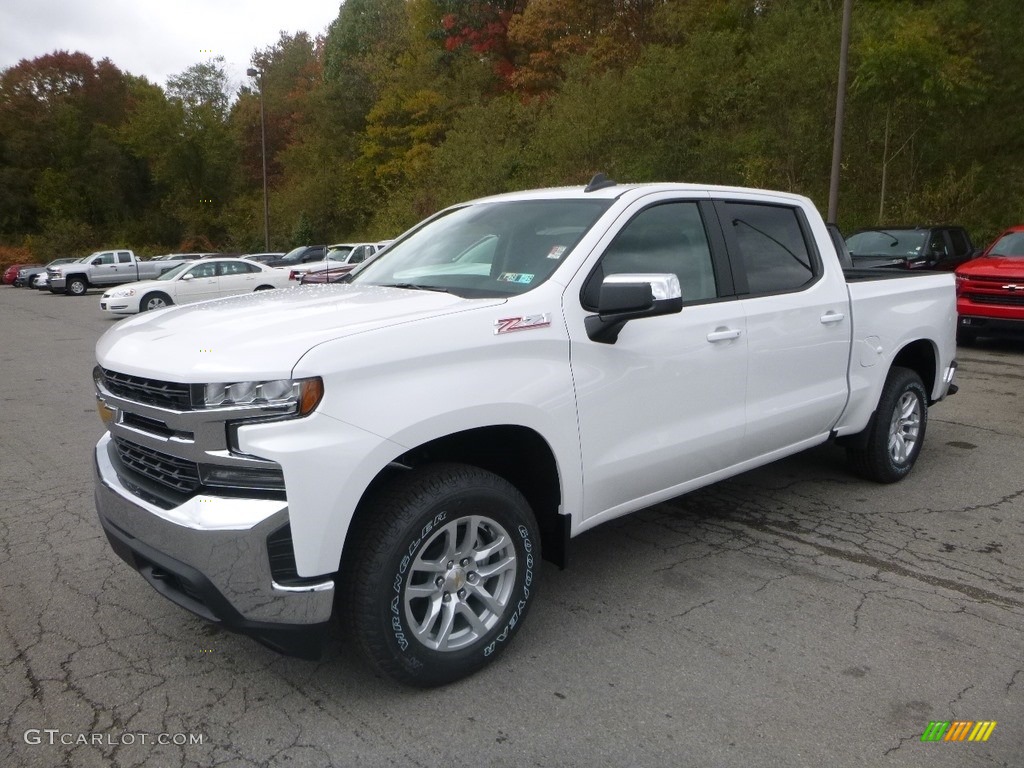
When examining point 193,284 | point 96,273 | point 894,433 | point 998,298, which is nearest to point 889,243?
point 998,298

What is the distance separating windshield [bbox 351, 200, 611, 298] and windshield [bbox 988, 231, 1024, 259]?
35.1ft

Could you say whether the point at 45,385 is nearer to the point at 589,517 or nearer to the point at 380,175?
the point at 589,517

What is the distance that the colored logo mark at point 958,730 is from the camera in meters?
2.84

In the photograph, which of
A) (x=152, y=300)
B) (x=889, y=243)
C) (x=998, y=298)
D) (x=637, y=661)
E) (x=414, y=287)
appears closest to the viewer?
(x=637, y=661)

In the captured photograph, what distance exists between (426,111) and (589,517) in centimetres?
4311

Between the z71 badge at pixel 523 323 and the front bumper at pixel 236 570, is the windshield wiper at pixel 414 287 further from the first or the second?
the front bumper at pixel 236 570

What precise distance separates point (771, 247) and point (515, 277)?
5.78 feet

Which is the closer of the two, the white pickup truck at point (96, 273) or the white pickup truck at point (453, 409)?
the white pickup truck at point (453, 409)

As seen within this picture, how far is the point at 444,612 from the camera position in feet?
10.2

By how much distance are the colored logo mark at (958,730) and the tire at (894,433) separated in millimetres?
2636

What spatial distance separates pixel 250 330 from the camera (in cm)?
292

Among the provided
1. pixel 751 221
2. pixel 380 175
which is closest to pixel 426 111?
pixel 380 175

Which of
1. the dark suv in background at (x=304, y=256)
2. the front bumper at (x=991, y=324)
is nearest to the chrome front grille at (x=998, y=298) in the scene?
the front bumper at (x=991, y=324)

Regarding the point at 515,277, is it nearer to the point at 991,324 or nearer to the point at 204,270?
the point at 991,324
